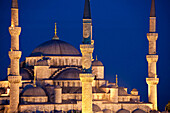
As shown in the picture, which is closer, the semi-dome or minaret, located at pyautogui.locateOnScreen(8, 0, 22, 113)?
minaret, located at pyautogui.locateOnScreen(8, 0, 22, 113)

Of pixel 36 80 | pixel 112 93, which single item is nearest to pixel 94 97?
pixel 112 93

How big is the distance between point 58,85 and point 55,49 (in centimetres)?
768

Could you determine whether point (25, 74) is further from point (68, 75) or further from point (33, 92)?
point (33, 92)

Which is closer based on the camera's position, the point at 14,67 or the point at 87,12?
the point at 87,12

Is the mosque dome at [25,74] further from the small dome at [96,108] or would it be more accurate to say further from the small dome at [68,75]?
the small dome at [96,108]

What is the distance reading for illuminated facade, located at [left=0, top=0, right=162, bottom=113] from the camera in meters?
56.3

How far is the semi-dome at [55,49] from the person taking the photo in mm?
66000

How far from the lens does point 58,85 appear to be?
195 feet

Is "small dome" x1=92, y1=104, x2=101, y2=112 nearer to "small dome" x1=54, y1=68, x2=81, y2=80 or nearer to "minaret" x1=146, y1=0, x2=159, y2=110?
"small dome" x1=54, y1=68, x2=81, y2=80

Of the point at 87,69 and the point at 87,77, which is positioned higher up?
the point at 87,69

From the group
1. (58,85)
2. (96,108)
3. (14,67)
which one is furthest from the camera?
(58,85)

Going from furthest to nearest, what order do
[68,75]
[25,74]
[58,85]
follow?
[25,74]
[68,75]
[58,85]

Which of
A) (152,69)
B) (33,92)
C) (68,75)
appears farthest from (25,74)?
(152,69)

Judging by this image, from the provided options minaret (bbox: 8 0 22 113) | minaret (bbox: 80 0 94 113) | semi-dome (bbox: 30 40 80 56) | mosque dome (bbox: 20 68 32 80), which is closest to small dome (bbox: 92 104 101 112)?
minaret (bbox: 8 0 22 113)
